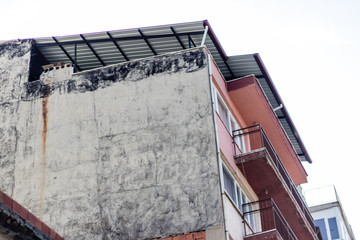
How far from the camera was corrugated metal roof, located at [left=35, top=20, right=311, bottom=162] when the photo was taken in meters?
22.0

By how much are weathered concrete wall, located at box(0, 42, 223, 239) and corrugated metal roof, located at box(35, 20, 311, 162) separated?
46.2 inches

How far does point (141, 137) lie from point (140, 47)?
397 cm

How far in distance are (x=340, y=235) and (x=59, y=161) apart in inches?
855

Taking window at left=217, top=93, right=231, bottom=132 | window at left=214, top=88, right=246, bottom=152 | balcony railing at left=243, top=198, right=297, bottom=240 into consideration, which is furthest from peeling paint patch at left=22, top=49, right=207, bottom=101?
balcony railing at left=243, top=198, right=297, bottom=240

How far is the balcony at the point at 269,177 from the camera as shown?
68.8 feet

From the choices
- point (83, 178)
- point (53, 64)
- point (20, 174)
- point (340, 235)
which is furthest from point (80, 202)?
point (340, 235)

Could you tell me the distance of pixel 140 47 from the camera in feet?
74.8

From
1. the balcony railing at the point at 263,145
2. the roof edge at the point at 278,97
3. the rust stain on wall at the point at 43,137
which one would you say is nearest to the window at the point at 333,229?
the roof edge at the point at 278,97

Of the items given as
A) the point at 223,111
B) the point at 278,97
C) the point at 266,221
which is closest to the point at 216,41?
the point at 223,111

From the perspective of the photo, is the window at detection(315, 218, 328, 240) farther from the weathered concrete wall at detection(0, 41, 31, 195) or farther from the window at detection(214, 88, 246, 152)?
the weathered concrete wall at detection(0, 41, 31, 195)

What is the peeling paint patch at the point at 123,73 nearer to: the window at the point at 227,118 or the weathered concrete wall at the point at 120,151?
the weathered concrete wall at the point at 120,151

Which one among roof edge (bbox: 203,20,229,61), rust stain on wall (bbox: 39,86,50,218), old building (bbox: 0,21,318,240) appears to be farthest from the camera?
roof edge (bbox: 203,20,229,61)

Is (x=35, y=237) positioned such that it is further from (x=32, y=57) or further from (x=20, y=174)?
(x=32, y=57)

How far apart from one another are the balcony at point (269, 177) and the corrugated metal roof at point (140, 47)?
85.1 inches
